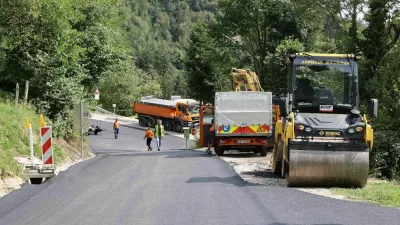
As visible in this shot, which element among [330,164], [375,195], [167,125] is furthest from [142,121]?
[375,195]

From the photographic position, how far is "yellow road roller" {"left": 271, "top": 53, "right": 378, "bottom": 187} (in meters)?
12.3

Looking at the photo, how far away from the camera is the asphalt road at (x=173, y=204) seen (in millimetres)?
8523

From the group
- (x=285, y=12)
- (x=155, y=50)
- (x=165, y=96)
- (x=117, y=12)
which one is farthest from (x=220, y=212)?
(x=155, y=50)

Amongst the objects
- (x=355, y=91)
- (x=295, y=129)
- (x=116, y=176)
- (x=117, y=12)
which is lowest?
(x=116, y=176)

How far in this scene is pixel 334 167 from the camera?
1224 centimetres

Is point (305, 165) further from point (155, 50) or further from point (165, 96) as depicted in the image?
point (155, 50)

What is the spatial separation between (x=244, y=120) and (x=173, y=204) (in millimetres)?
14807

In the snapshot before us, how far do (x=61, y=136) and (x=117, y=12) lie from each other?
9599 millimetres

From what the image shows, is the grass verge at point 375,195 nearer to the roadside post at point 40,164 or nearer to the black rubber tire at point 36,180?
the roadside post at point 40,164

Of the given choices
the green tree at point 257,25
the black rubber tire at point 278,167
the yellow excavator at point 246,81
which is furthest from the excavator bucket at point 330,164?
the green tree at point 257,25

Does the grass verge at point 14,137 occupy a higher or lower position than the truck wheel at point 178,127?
higher

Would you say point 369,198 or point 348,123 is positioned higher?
point 348,123

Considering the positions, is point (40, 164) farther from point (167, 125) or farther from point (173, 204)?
point (167, 125)

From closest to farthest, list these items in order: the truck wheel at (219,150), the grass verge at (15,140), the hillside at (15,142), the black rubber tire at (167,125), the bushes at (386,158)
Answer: the hillside at (15,142) < the grass verge at (15,140) < the bushes at (386,158) < the truck wheel at (219,150) < the black rubber tire at (167,125)
